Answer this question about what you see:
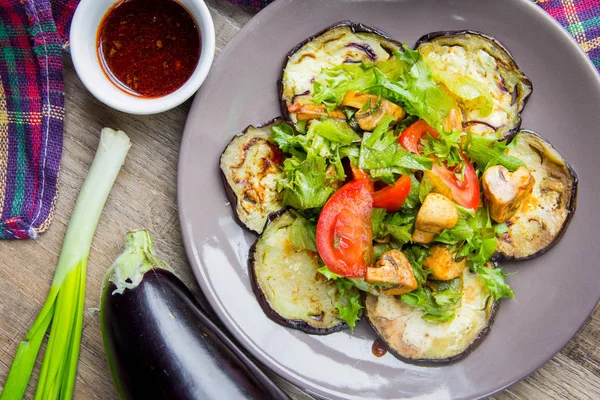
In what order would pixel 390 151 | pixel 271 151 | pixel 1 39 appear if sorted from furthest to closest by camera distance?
pixel 1 39, pixel 271 151, pixel 390 151

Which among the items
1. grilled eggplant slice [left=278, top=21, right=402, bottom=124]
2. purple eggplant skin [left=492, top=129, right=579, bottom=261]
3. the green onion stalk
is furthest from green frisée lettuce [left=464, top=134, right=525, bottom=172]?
the green onion stalk

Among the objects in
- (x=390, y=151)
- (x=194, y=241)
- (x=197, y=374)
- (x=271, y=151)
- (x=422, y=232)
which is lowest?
(x=197, y=374)

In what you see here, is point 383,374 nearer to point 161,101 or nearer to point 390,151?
point 390,151

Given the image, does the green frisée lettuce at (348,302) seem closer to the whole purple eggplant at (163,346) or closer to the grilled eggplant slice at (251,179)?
the grilled eggplant slice at (251,179)

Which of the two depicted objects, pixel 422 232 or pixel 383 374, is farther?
pixel 383 374

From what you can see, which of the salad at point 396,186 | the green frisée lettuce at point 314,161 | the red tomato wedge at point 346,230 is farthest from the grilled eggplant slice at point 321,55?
the red tomato wedge at point 346,230

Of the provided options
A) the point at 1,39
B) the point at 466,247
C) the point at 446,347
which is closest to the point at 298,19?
the point at 466,247
